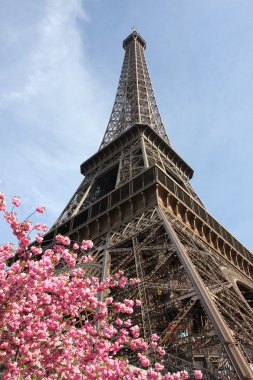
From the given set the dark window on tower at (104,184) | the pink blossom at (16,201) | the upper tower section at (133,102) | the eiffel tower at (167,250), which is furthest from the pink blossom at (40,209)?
the upper tower section at (133,102)

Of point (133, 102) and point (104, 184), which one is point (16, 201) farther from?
point (133, 102)

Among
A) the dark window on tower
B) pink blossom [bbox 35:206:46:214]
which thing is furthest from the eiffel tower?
pink blossom [bbox 35:206:46:214]

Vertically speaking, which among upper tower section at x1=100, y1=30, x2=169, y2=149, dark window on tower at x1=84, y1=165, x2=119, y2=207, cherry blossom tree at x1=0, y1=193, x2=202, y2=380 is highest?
upper tower section at x1=100, y1=30, x2=169, y2=149

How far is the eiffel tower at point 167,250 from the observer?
915 cm

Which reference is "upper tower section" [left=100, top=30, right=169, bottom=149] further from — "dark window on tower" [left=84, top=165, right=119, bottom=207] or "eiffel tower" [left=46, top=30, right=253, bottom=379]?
"dark window on tower" [left=84, top=165, right=119, bottom=207]

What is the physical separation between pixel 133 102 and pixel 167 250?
111ft

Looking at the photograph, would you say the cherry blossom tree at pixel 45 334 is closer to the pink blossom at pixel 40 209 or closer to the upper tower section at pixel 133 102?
the pink blossom at pixel 40 209

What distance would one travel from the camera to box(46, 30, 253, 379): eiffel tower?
30.0ft

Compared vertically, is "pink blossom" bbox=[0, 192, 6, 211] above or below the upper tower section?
below

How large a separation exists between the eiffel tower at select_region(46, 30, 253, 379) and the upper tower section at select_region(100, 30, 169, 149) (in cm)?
24

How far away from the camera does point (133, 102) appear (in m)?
45.7


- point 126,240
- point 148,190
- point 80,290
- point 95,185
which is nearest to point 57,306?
point 80,290

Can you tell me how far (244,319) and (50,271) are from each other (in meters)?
5.90

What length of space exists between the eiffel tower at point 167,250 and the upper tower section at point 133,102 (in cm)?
24
